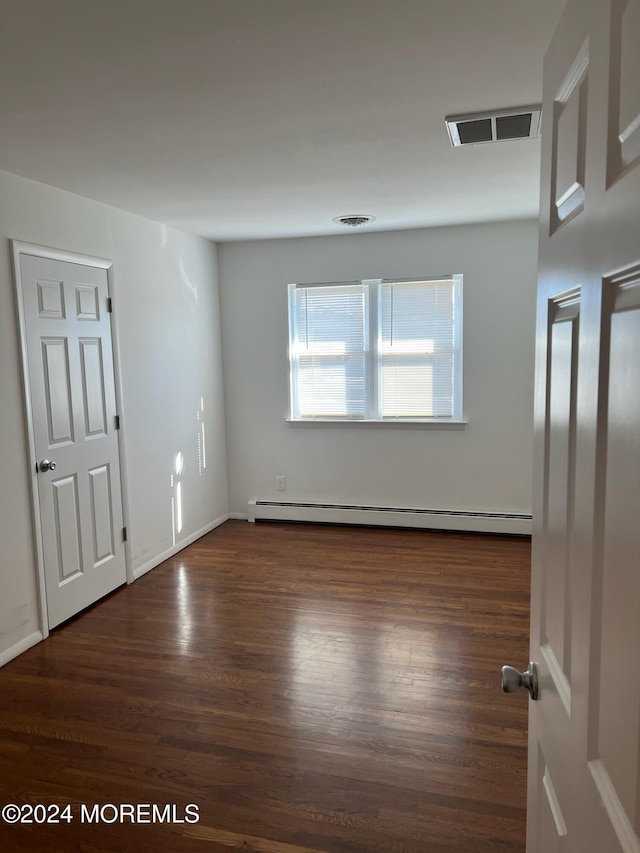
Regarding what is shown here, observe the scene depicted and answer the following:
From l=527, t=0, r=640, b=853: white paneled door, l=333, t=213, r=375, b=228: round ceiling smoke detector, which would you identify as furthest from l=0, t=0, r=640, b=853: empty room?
l=333, t=213, r=375, b=228: round ceiling smoke detector

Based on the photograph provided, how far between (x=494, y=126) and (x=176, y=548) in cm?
371

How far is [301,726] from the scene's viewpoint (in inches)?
99.5

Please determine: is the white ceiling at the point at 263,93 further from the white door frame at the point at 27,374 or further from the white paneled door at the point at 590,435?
the white paneled door at the point at 590,435

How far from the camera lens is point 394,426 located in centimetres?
516

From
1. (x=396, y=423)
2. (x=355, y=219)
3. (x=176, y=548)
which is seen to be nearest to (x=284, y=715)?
(x=176, y=548)

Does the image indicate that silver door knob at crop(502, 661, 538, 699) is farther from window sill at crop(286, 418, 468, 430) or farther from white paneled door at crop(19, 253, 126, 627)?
window sill at crop(286, 418, 468, 430)

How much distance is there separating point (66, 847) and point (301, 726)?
958 millimetres

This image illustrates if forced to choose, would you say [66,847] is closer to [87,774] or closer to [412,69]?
[87,774]

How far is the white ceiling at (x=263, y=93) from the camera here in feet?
5.54

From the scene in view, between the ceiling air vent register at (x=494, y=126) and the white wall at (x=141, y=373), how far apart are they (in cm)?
226

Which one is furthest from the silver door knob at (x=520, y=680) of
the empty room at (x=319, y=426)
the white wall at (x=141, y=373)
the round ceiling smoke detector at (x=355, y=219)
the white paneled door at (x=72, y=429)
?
the round ceiling smoke detector at (x=355, y=219)

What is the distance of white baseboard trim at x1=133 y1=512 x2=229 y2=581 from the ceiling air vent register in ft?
11.2

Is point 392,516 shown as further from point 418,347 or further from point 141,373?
point 141,373

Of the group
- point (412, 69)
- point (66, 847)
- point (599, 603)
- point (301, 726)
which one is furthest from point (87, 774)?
point (412, 69)
